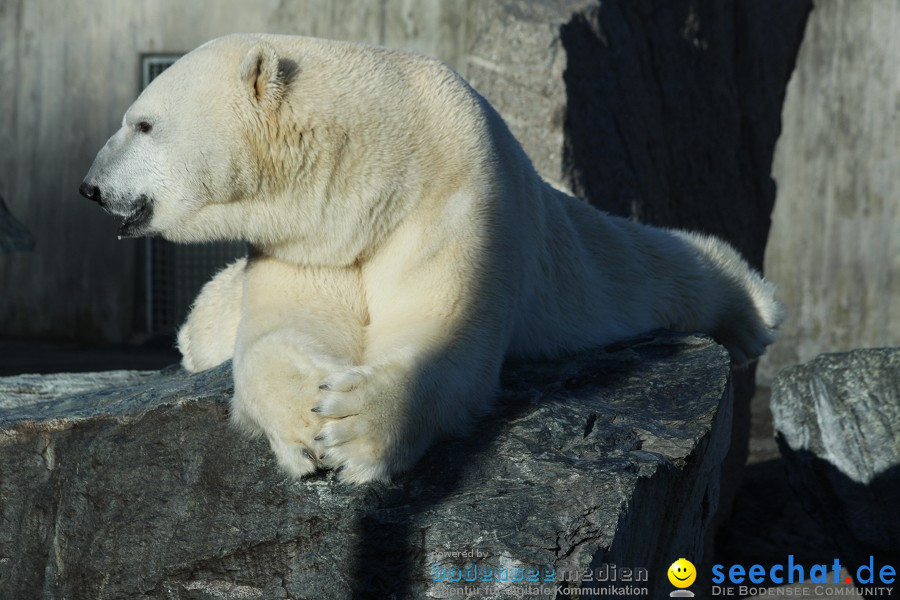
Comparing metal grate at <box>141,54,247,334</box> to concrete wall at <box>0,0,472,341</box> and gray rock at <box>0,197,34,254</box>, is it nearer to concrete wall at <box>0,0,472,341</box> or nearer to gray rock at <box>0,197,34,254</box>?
concrete wall at <box>0,0,472,341</box>

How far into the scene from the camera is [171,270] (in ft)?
27.7

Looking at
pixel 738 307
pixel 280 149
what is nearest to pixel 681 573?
pixel 280 149

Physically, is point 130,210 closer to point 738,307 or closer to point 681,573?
point 681,573

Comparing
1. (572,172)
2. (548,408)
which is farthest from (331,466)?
(572,172)

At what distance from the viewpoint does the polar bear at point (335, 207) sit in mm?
2176

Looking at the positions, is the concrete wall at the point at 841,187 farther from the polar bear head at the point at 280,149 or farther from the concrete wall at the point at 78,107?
the polar bear head at the point at 280,149

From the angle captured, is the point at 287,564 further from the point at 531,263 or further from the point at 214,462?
the point at 531,263

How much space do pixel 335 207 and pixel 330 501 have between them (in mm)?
664

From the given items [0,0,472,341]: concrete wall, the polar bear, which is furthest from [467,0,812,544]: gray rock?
[0,0,472,341]: concrete wall

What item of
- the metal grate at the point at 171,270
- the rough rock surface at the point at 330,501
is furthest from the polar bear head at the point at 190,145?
the metal grate at the point at 171,270

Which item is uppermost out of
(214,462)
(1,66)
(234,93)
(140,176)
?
(1,66)

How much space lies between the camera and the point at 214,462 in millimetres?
2205

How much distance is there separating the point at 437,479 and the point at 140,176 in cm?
101

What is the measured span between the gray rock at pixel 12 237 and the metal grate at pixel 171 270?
2976mm
